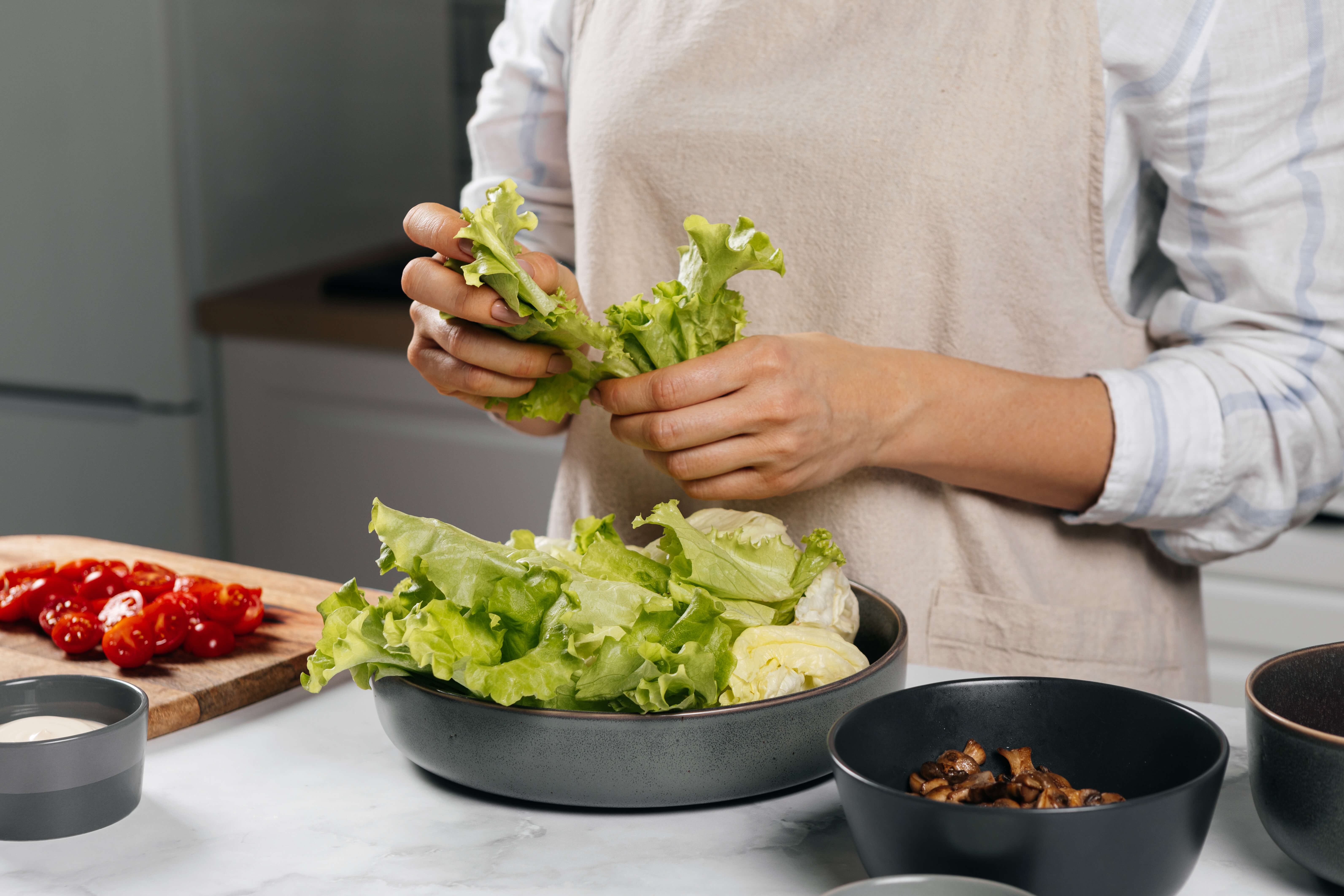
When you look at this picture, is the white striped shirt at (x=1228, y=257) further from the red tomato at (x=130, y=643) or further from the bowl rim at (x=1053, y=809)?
the red tomato at (x=130, y=643)

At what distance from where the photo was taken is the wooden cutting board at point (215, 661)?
90 centimetres

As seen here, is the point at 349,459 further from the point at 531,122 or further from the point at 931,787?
the point at 931,787

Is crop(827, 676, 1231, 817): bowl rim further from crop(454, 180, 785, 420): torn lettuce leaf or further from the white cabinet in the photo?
the white cabinet

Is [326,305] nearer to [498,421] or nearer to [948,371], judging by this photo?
[498,421]

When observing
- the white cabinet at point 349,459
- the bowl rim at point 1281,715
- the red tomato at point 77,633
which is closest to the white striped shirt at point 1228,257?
the bowl rim at point 1281,715

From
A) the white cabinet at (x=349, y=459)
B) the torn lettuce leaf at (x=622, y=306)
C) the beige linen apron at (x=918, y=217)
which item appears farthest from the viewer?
the white cabinet at (x=349, y=459)

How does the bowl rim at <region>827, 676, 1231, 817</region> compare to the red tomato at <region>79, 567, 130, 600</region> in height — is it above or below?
above

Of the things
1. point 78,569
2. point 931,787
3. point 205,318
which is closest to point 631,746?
point 931,787

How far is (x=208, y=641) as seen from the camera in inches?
38.3

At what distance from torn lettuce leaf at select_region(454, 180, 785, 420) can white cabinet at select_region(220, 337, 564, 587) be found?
4.10 ft

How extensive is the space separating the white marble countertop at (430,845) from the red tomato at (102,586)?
272mm

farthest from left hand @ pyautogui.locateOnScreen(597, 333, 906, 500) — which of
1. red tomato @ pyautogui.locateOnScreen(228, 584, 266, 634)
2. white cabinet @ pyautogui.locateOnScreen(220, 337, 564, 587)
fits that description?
white cabinet @ pyautogui.locateOnScreen(220, 337, 564, 587)

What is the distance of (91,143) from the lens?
236cm

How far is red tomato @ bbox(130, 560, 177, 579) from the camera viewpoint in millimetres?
1108
